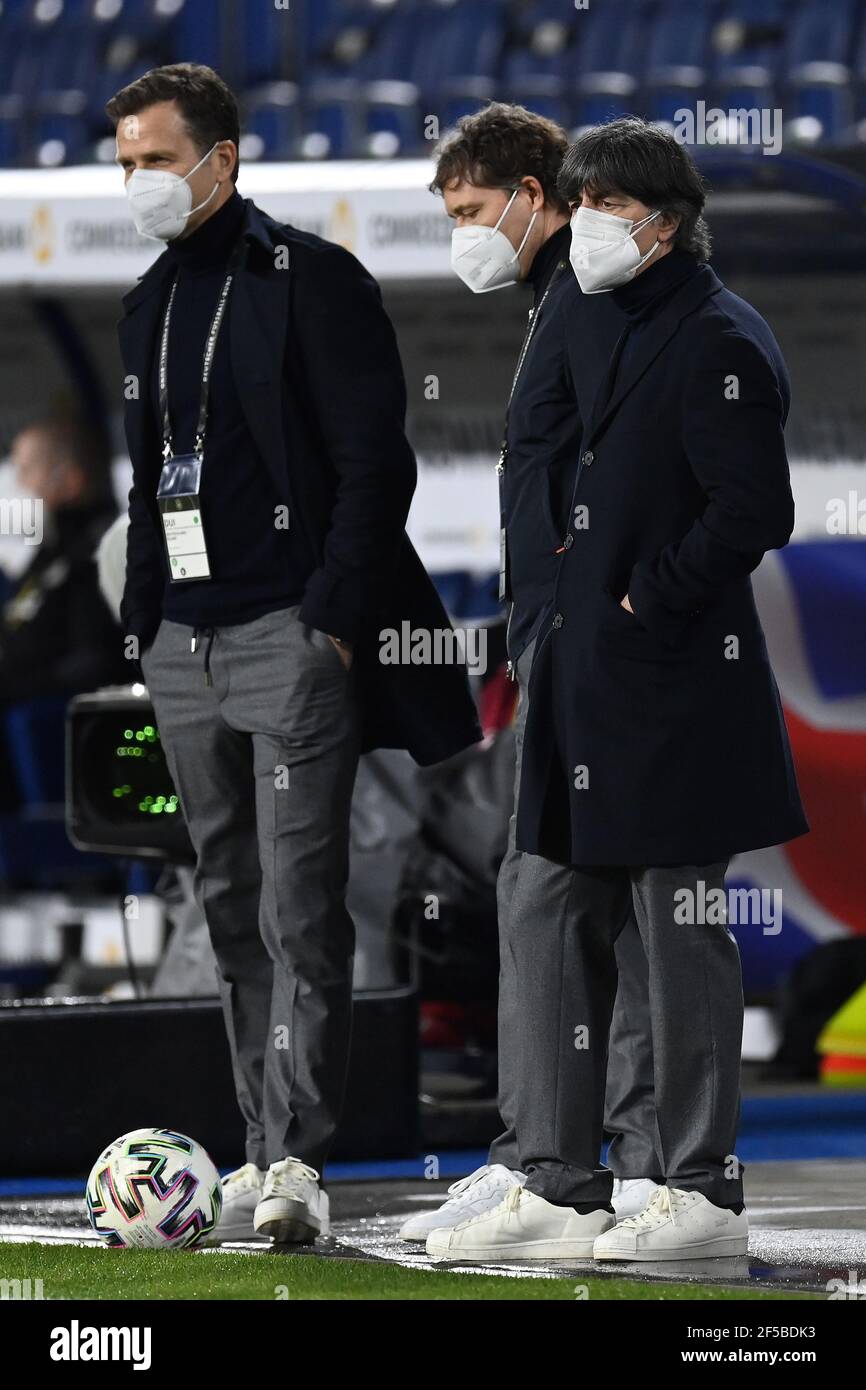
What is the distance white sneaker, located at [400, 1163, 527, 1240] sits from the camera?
3750 millimetres

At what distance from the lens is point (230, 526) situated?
393 cm

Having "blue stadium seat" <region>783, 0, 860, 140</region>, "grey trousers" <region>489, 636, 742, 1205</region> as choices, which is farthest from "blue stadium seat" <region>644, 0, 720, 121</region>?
"grey trousers" <region>489, 636, 742, 1205</region>

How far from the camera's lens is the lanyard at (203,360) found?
155 inches

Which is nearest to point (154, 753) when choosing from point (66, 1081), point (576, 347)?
point (66, 1081)

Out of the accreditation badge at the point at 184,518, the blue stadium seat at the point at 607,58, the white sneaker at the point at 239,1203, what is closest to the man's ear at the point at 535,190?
the accreditation badge at the point at 184,518

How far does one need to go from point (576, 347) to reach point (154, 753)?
1.84 meters

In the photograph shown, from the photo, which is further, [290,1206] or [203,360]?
[203,360]

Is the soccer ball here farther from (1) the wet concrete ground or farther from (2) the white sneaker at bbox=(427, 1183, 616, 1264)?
(2) the white sneaker at bbox=(427, 1183, 616, 1264)

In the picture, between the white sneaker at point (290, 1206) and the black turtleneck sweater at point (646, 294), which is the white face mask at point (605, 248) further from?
the white sneaker at point (290, 1206)

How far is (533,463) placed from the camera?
12.3 ft

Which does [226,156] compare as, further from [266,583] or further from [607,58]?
[607,58]

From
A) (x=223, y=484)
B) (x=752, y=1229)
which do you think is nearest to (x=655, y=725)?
(x=223, y=484)

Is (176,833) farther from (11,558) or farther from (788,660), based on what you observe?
(11,558)

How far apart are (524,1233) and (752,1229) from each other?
2.11 feet
